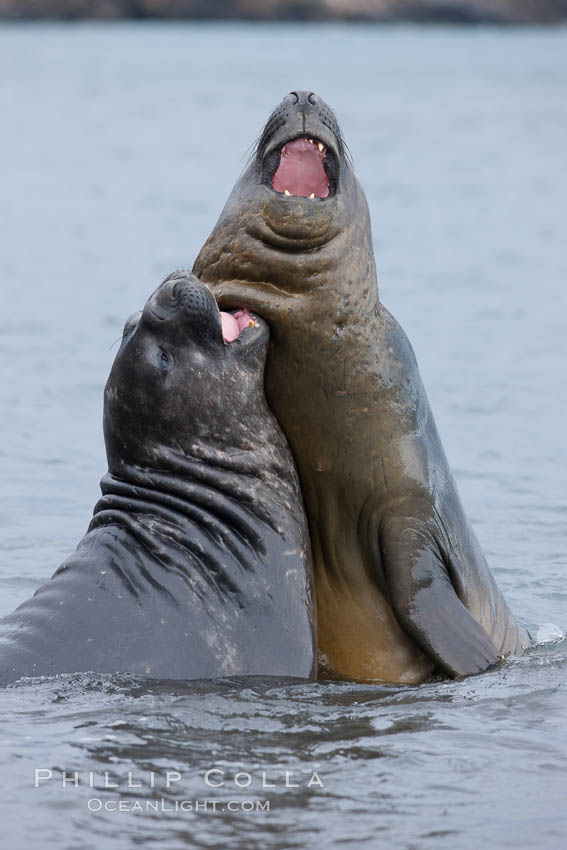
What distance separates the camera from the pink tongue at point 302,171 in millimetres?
8047

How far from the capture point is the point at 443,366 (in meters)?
17.7

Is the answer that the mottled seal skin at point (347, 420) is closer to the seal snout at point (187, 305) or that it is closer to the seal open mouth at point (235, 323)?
the seal open mouth at point (235, 323)

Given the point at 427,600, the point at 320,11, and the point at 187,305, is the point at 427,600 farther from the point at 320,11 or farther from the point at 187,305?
the point at 320,11

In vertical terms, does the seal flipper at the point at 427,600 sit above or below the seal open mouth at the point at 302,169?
Result: below

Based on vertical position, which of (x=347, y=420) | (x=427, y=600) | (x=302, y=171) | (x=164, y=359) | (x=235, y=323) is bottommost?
(x=427, y=600)

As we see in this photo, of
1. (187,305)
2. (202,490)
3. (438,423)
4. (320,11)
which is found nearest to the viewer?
(187,305)

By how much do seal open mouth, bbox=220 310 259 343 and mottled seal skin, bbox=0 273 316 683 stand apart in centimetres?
4

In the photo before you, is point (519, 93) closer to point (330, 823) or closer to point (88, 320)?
point (88, 320)

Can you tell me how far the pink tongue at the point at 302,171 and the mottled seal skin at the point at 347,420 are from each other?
0.05m

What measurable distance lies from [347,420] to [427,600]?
0.93 m

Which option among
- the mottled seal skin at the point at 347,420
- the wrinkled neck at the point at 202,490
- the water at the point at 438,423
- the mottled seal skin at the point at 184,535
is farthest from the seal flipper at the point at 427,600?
the wrinkled neck at the point at 202,490

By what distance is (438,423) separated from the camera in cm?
→ 1517

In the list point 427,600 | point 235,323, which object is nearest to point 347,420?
point 235,323

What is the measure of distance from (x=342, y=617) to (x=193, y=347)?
1.50m
